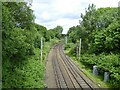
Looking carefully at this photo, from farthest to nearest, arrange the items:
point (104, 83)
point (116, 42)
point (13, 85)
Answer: point (116, 42) < point (104, 83) < point (13, 85)

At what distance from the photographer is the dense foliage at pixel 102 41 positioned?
27295 mm

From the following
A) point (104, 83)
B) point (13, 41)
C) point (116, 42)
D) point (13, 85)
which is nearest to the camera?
point (13, 41)

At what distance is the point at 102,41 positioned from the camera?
124ft

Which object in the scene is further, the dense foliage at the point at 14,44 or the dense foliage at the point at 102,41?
the dense foliage at the point at 102,41

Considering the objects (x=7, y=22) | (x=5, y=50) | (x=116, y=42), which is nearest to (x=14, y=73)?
(x=5, y=50)

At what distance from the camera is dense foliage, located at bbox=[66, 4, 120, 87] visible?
27.3 m

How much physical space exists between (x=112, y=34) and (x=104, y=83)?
11.9 meters

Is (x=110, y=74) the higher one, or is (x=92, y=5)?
(x=92, y=5)

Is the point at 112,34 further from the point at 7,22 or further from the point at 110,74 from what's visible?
the point at 7,22

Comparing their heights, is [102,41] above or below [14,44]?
Answer: above

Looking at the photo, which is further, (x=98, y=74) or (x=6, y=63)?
(x=98, y=74)

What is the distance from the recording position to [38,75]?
26.1 metres

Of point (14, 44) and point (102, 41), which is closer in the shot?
point (14, 44)

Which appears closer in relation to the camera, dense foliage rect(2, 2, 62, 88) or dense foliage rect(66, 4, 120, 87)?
dense foliage rect(2, 2, 62, 88)
